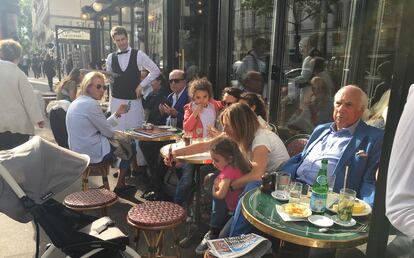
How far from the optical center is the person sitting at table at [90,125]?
3.61m

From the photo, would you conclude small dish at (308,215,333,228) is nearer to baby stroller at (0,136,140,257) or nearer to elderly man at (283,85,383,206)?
elderly man at (283,85,383,206)

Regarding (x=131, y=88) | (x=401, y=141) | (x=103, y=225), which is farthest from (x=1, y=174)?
(x=131, y=88)

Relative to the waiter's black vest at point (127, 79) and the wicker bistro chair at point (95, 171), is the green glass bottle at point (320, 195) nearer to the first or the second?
the wicker bistro chair at point (95, 171)

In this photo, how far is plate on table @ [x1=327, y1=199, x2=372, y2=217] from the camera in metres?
1.82

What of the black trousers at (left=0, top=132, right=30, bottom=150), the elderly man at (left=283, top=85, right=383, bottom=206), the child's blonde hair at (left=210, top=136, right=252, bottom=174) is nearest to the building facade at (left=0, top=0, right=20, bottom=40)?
the black trousers at (left=0, top=132, right=30, bottom=150)

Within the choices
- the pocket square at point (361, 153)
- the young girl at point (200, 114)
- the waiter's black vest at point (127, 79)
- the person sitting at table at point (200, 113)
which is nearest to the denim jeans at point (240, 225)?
the pocket square at point (361, 153)

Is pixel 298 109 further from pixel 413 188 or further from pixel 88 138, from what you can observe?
pixel 413 188

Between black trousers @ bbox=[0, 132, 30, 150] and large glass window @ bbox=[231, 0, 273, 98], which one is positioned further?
large glass window @ bbox=[231, 0, 273, 98]

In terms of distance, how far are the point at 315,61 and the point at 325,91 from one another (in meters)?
0.41

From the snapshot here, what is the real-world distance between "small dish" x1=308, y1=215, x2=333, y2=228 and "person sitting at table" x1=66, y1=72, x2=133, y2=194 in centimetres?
259

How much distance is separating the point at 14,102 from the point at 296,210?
3.60 m

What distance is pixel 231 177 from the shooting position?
8.24 ft

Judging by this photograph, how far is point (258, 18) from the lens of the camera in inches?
196

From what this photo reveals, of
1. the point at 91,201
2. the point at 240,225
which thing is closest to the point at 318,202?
the point at 240,225
